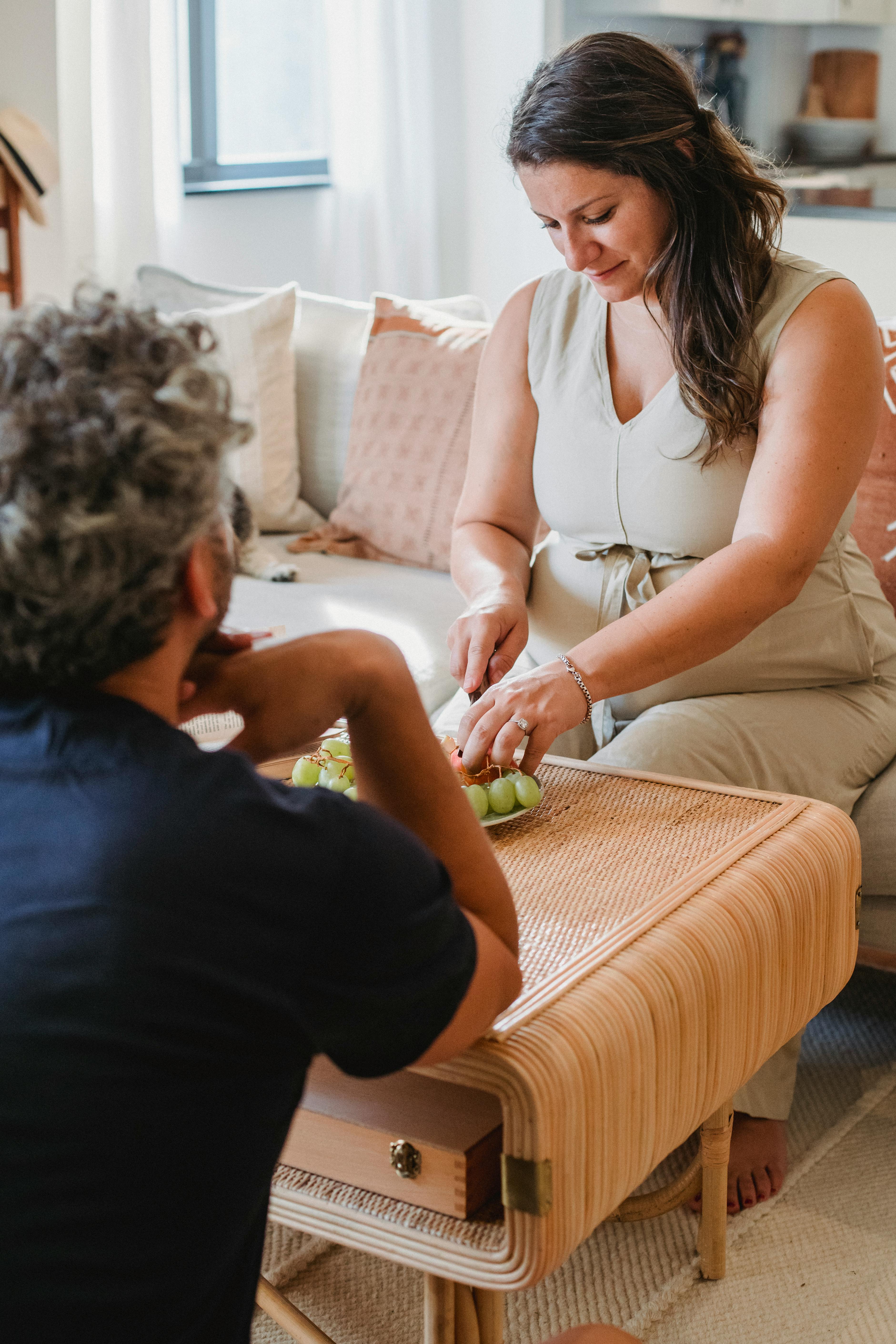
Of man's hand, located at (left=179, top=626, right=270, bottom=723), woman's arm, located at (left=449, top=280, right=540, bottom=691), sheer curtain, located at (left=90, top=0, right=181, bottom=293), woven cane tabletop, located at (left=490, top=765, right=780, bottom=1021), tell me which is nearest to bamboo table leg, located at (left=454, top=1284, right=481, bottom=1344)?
woven cane tabletop, located at (left=490, top=765, right=780, bottom=1021)

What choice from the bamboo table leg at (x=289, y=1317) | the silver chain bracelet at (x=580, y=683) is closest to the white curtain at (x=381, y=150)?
the silver chain bracelet at (x=580, y=683)

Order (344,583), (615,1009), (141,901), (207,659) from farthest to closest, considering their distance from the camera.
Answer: (344,583) → (615,1009) → (207,659) → (141,901)

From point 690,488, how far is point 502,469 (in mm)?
297

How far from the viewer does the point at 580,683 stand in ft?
4.33

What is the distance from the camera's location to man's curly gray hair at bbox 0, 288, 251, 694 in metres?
0.56

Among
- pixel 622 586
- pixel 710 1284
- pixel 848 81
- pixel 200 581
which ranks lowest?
pixel 710 1284

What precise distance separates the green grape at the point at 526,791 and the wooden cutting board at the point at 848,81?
255cm

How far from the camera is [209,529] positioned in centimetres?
63

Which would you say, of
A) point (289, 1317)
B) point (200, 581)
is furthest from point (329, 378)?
point (200, 581)

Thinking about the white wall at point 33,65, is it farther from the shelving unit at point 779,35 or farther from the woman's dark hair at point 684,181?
the woman's dark hair at point 684,181

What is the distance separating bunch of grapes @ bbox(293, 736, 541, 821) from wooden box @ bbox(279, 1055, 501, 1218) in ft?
0.82

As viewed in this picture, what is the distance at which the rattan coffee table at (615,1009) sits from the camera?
86 centimetres

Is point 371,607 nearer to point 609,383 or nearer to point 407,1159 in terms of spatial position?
point 609,383

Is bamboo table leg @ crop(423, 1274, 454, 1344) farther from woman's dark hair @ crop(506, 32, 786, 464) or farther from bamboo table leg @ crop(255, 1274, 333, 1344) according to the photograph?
woman's dark hair @ crop(506, 32, 786, 464)
